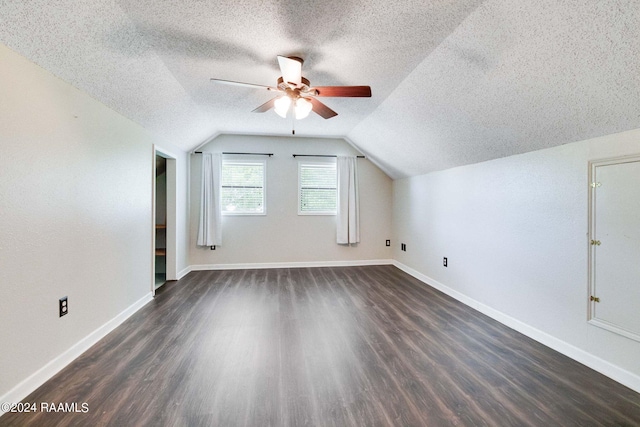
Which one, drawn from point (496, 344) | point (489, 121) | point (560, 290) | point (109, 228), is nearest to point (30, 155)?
point (109, 228)

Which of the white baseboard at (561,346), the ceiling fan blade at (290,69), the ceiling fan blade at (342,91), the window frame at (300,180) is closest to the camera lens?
the white baseboard at (561,346)

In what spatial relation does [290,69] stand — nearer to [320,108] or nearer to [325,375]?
[320,108]

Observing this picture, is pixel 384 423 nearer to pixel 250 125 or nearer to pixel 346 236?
pixel 346 236

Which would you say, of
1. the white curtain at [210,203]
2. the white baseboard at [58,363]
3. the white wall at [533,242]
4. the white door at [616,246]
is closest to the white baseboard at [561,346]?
the white wall at [533,242]

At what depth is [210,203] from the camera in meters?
4.70

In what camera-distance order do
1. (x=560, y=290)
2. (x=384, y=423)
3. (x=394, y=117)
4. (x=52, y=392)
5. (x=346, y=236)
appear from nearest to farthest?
1. (x=384, y=423)
2. (x=52, y=392)
3. (x=560, y=290)
4. (x=394, y=117)
5. (x=346, y=236)

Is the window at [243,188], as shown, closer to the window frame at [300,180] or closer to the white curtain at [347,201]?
the window frame at [300,180]

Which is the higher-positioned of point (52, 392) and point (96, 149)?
point (96, 149)

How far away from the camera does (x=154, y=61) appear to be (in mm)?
2264

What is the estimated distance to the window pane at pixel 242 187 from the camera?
4.90 meters

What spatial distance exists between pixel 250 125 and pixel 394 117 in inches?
90.5

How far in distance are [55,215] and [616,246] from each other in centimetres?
397

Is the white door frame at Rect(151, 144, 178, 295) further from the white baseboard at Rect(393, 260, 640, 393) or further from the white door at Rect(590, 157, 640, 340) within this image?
the white door at Rect(590, 157, 640, 340)

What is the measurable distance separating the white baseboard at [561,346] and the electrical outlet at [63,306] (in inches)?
152
